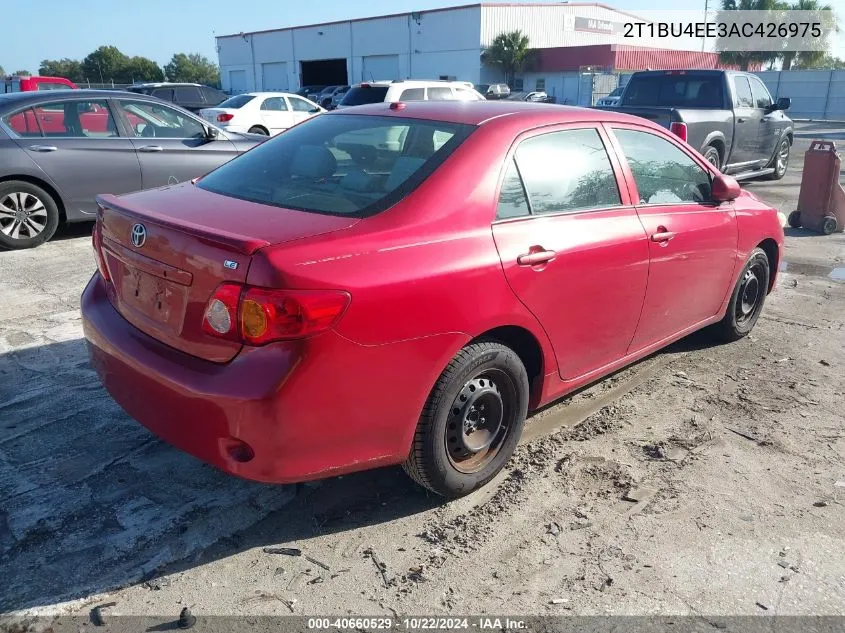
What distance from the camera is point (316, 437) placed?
262cm

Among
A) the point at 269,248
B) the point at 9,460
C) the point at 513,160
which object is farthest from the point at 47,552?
the point at 513,160

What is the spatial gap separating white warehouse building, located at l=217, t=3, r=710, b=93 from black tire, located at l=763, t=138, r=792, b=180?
3987 centimetres

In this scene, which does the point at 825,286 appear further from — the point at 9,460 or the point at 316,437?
the point at 9,460

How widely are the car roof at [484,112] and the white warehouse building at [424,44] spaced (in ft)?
169

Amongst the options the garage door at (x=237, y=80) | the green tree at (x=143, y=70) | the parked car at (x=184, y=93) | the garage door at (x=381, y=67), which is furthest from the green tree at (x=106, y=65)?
the parked car at (x=184, y=93)

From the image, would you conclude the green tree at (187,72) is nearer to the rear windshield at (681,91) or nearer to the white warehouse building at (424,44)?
the white warehouse building at (424,44)

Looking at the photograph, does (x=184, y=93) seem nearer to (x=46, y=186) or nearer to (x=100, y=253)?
(x=46, y=186)

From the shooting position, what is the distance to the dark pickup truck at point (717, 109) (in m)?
10.7

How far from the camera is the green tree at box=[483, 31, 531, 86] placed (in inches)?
2067

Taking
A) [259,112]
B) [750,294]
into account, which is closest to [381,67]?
[259,112]

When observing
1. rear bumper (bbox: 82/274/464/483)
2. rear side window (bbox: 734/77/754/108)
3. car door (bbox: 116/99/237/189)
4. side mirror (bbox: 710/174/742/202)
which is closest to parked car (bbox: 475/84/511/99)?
rear side window (bbox: 734/77/754/108)

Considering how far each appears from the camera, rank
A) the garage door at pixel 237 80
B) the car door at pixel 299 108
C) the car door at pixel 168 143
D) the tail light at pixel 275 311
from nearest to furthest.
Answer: the tail light at pixel 275 311
the car door at pixel 168 143
the car door at pixel 299 108
the garage door at pixel 237 80

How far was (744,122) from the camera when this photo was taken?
11.8m

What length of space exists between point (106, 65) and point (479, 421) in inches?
3207
